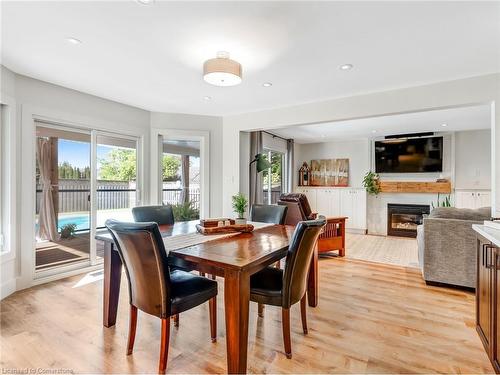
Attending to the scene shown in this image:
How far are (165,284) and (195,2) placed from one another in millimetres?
1814

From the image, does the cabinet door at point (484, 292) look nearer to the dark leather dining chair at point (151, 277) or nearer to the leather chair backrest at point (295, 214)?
the dark leather dining chair at point (151, 277)

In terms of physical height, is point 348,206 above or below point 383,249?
above

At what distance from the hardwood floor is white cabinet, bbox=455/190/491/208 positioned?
339 cm

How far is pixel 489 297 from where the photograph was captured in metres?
1.75

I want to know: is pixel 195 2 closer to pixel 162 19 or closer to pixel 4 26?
pixel 162 19

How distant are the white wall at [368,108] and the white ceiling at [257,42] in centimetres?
17

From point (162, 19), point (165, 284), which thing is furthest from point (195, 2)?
point (165, 284)

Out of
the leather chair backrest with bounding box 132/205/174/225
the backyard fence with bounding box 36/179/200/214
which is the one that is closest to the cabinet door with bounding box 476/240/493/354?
the leather chair backrest with bounding box 132/205/174/225

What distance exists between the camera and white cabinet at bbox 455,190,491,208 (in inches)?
211

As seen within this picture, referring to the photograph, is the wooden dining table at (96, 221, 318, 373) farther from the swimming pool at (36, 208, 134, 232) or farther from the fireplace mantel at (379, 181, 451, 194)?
the fireplace mantel at (379, 181, 451, 194)

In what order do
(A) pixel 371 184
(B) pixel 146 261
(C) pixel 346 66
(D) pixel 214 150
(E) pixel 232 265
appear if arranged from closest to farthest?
(E) pixel 232 265 → (B) pixel 146 261 → (C) pixel 346 66 → (D) pixel 214 150 → (A) pixel 371 184

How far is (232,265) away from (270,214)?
5.81 feet

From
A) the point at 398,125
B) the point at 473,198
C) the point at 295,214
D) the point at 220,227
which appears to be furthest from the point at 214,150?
the point at 473,198

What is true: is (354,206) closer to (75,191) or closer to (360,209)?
(360,209)
